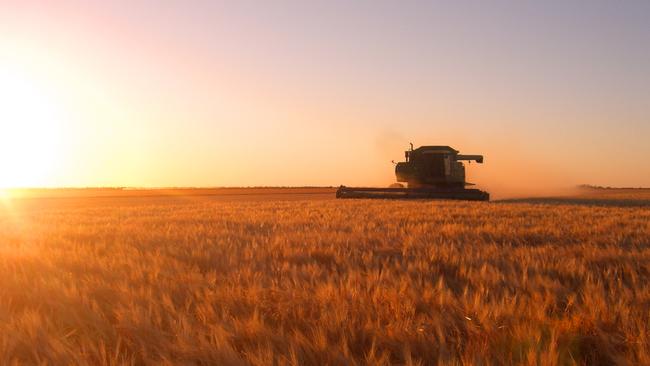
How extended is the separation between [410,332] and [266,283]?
2106mm

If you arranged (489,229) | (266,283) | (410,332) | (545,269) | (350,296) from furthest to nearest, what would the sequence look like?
(489,229)
(545,269)
(266,283)
(350,296)
(410,332)

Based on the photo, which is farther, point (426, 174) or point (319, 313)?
point (426, 174)

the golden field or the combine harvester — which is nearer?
the golden field

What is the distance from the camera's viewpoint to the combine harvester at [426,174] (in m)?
28.9

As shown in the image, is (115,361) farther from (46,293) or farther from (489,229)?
(489,229)

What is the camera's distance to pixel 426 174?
29.6 meters

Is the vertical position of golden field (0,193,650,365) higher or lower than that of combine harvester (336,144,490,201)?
lower

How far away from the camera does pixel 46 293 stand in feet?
13.1

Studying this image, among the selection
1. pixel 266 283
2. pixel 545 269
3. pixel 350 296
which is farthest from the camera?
pixel 545 269

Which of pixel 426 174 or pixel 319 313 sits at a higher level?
pixel 426 174

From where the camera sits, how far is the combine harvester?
94.7 feet

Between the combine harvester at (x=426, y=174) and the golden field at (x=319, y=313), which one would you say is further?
the combine harvester at (x=426, y=174)

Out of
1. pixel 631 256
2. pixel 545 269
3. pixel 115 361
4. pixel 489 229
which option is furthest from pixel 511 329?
pixel 489 229

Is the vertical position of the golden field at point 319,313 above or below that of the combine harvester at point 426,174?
below
